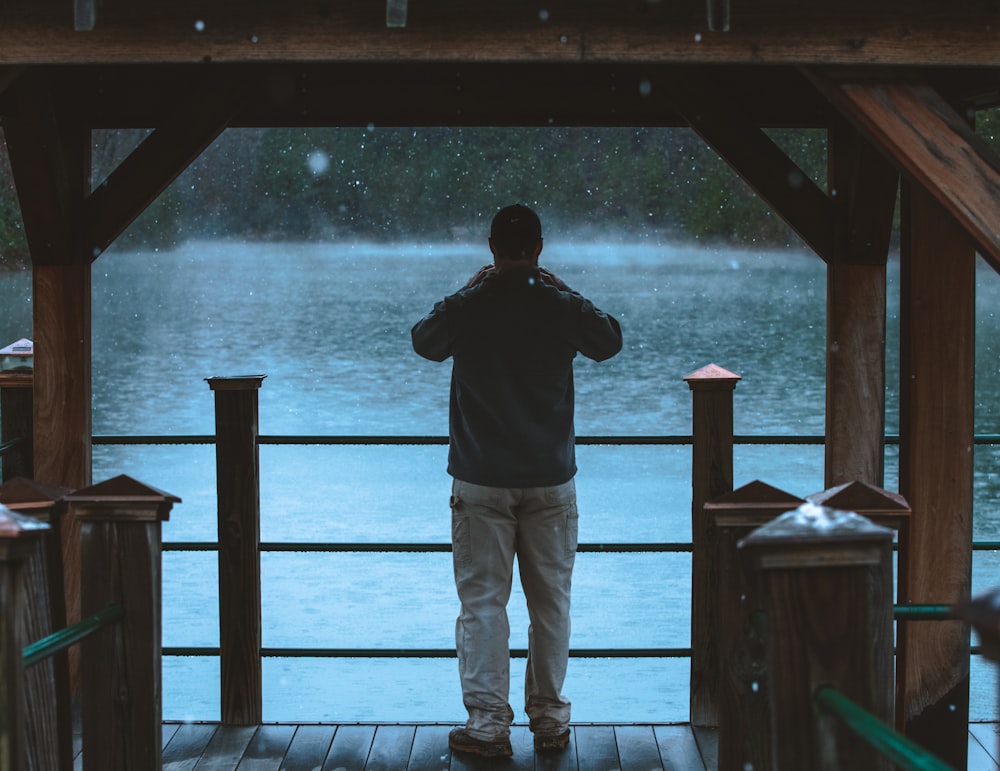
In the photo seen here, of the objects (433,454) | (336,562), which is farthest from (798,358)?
(336,562)

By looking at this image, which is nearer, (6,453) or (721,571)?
(721,571)

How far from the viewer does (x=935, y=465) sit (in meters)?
3.01

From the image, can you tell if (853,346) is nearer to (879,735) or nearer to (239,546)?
(239,546)

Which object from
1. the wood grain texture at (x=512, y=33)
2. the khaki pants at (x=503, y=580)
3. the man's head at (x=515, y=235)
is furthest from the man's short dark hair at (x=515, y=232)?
the khaki pants at (x=503, y=580)

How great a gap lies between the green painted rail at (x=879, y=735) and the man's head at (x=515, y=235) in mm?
1438

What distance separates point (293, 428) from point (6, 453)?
20.5 m

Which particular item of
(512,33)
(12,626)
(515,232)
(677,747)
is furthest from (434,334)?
(12,626)

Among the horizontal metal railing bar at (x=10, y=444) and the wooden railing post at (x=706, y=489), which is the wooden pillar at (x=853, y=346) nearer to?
the wooden railing post at (x=706, y=489)

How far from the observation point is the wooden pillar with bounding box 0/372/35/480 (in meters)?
3.50

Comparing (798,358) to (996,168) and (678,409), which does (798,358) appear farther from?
(996,168)

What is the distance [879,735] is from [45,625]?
1.22 m

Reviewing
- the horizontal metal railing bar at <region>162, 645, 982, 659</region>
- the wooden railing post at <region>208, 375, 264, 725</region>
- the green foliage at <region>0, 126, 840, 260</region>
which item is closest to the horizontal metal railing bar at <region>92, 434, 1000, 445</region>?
the wooden railing post at <region>208, 375, 264, 725</region>

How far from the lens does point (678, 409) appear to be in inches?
971

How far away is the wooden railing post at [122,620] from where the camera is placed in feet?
6.20
